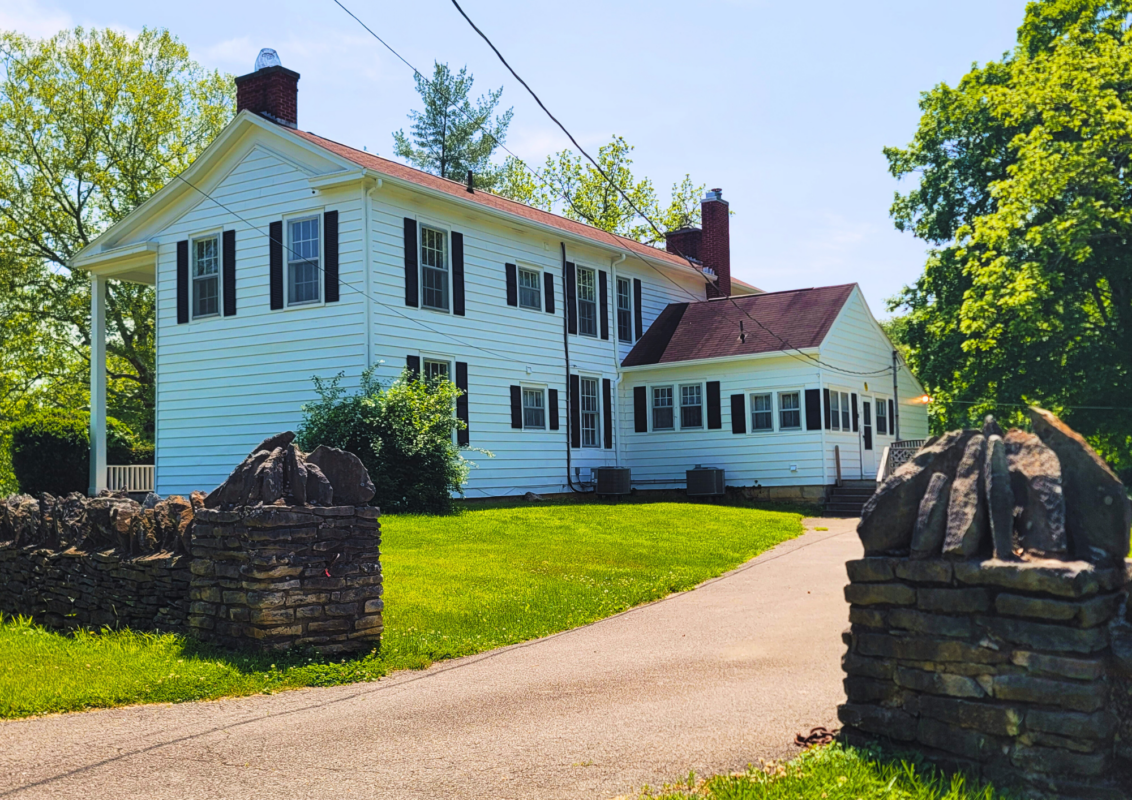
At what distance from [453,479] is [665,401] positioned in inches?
369

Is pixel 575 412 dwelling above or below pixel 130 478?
above

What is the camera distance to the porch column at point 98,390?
880 inches

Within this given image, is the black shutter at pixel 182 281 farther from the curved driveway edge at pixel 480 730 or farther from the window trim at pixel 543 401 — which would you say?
the curved driveway edge at pixel 480 730

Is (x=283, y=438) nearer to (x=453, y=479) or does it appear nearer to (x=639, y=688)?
(x=639, y=688)

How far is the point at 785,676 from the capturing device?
6.91 m

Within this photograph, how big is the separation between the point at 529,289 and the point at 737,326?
598cm

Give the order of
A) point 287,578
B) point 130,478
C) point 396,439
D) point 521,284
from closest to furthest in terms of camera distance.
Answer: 1. point 287,578
2. point 396,439
3. point 521,284
4. point 130,478

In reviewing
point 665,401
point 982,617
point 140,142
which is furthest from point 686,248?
point 982,617

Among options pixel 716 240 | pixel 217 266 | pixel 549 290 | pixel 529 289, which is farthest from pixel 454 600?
pixel 716 240

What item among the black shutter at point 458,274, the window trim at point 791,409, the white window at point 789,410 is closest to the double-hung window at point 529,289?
the black shutter at point 458,274

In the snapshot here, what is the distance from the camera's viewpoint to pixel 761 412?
2506cm

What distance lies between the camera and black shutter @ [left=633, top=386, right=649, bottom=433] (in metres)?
26.7

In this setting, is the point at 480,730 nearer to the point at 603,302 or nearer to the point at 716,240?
the point at 603,302

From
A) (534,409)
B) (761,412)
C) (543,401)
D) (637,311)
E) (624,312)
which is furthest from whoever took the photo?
(637,311)
